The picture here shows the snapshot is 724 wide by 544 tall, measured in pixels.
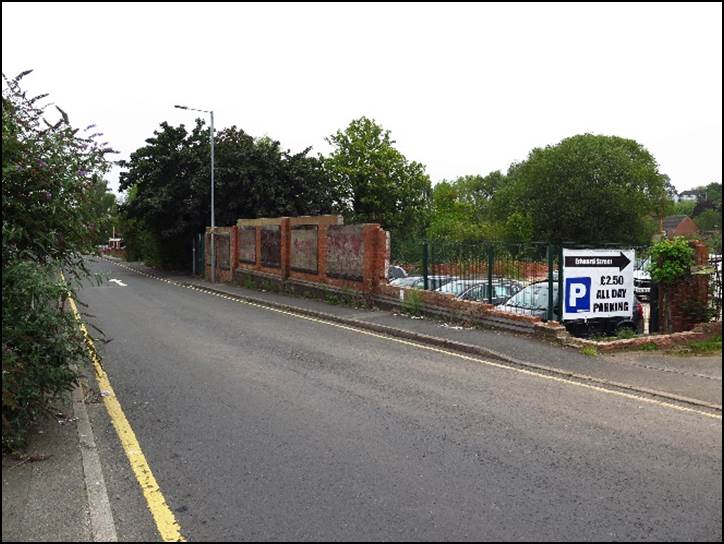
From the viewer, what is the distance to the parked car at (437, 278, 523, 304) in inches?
502

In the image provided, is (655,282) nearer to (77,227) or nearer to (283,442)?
(283,442)

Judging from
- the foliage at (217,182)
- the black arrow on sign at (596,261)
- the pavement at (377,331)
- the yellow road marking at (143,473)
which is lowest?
the yellow road marking at (143,473)

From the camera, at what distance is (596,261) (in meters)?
11.4

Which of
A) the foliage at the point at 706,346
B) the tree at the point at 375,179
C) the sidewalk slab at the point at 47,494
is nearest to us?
the sidewalk slab at the point at 47,494

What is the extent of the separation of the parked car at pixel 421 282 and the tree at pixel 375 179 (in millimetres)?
27165

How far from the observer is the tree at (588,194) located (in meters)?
47.6

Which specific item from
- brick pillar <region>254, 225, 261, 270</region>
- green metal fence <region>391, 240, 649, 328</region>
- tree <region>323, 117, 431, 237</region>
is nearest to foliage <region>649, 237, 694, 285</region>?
green metal fence <region>391, 240, 649, 328</region>

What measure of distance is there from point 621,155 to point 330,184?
2608 cm

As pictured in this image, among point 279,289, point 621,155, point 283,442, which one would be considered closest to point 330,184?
point 279,289

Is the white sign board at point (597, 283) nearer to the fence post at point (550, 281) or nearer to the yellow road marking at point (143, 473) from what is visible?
the fence post at point (550, 281)

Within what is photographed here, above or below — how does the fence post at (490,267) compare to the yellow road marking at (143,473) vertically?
above

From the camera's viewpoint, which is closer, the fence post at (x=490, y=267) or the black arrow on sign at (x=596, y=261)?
the black arrow on sign at (x=596, y=261)

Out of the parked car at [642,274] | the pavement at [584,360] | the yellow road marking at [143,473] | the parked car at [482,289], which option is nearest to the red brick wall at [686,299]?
the parked car at [642,274]

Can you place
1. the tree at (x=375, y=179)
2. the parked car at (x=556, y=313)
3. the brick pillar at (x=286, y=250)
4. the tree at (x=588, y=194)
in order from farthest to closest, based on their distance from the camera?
the tree at (x=588, y=194)
the tree at (x=375, y=179)
the brick pillar at (x=286, y=250)
the parked car at (x=556, y=313)
